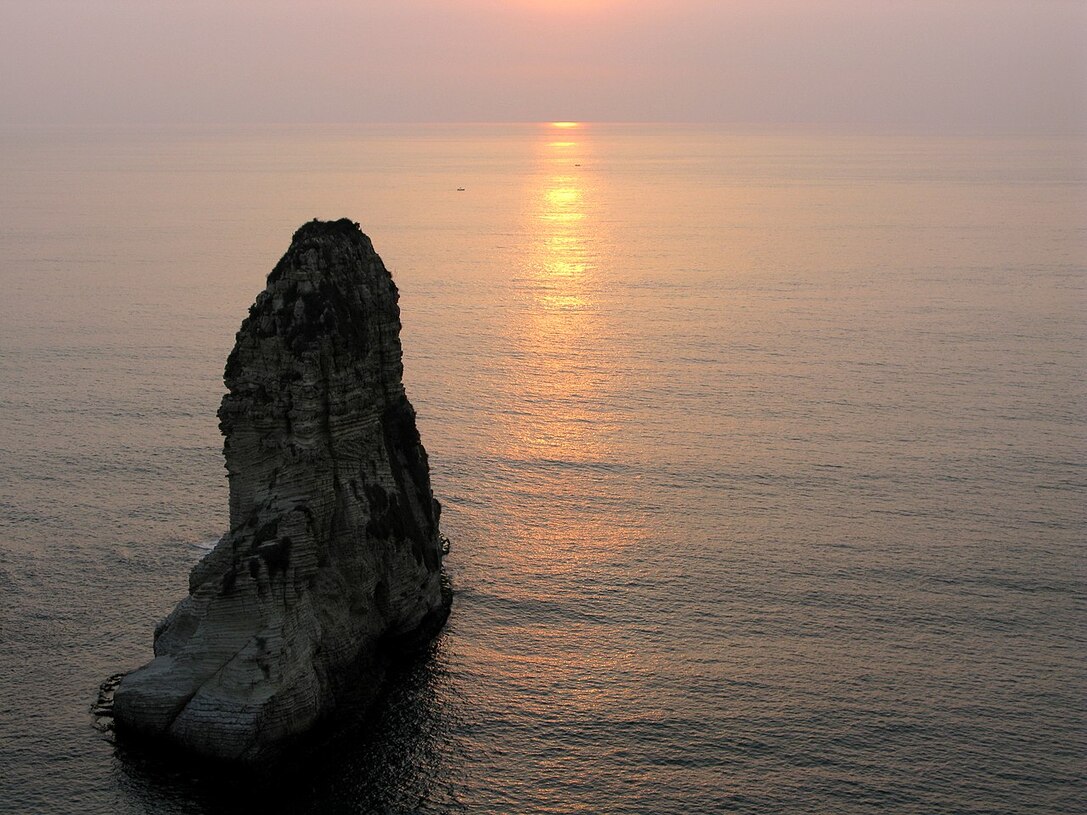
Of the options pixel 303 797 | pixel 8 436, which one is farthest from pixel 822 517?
pixel 8 436

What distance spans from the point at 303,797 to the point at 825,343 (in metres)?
74.9

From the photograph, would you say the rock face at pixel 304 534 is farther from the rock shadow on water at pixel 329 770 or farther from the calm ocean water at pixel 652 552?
the calm ocean water at pixel 652 552

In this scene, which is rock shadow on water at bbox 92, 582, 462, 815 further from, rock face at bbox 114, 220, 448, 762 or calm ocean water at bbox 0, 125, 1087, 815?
rock face at bbox 114, 220, 448, 762

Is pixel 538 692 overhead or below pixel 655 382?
below

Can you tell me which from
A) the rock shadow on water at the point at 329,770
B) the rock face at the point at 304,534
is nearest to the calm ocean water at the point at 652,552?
the rock shadow on water at the point at 329,770

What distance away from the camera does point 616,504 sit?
227ft

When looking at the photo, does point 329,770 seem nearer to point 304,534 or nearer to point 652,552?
point 304,534

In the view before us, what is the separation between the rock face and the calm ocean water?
225 centimetres

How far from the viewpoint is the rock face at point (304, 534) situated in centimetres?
4509

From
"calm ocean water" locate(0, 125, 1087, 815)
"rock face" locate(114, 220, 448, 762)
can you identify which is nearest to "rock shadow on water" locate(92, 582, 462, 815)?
"calm ocean water" locate(0, 125, 1087, 815)

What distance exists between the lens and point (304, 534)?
48000 mm

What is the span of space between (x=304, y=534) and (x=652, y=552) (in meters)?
21.2

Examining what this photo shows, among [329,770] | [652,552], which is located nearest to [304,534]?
[329,770]

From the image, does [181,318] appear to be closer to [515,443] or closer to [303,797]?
[515,443]
